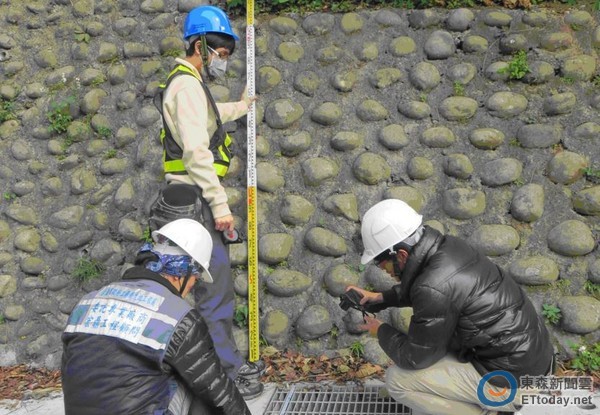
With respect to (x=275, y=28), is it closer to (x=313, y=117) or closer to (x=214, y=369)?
(x=313, y=117)

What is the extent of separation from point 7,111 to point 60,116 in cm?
63

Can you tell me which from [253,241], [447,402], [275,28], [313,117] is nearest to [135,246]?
[253,241]

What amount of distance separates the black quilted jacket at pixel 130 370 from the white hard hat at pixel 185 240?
38 centimetres

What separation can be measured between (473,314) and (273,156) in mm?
2245

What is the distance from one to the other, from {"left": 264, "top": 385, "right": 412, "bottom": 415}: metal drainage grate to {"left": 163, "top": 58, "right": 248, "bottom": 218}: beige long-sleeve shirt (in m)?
1.23

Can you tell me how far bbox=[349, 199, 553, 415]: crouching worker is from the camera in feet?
8.87

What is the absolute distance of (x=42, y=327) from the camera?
454 cm

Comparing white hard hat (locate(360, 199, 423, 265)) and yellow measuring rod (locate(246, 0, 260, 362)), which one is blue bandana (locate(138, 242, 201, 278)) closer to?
white hard hat (locate(360, 199, 423, 265))

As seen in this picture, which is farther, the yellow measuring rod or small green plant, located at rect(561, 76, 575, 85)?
small green plant, located at rect(561, 76, 575, 85)

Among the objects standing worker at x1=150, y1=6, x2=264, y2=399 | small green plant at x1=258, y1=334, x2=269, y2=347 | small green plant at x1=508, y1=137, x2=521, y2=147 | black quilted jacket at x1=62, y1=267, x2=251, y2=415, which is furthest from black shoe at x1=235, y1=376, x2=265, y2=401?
small green plant at x1=508, y1=137, x2=521, y2=147

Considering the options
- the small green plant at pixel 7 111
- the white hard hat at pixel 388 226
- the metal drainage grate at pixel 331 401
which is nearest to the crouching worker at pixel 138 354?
the white hard hat at pixel 388 226

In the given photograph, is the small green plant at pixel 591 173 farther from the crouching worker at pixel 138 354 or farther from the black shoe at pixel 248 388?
the crouching worker at pixel 138 354

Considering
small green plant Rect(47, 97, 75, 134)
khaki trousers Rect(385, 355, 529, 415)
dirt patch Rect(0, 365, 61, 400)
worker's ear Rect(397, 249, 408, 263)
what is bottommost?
dirt patch Rect(0, 365, 61, 400)

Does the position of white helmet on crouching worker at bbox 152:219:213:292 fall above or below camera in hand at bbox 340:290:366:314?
above
